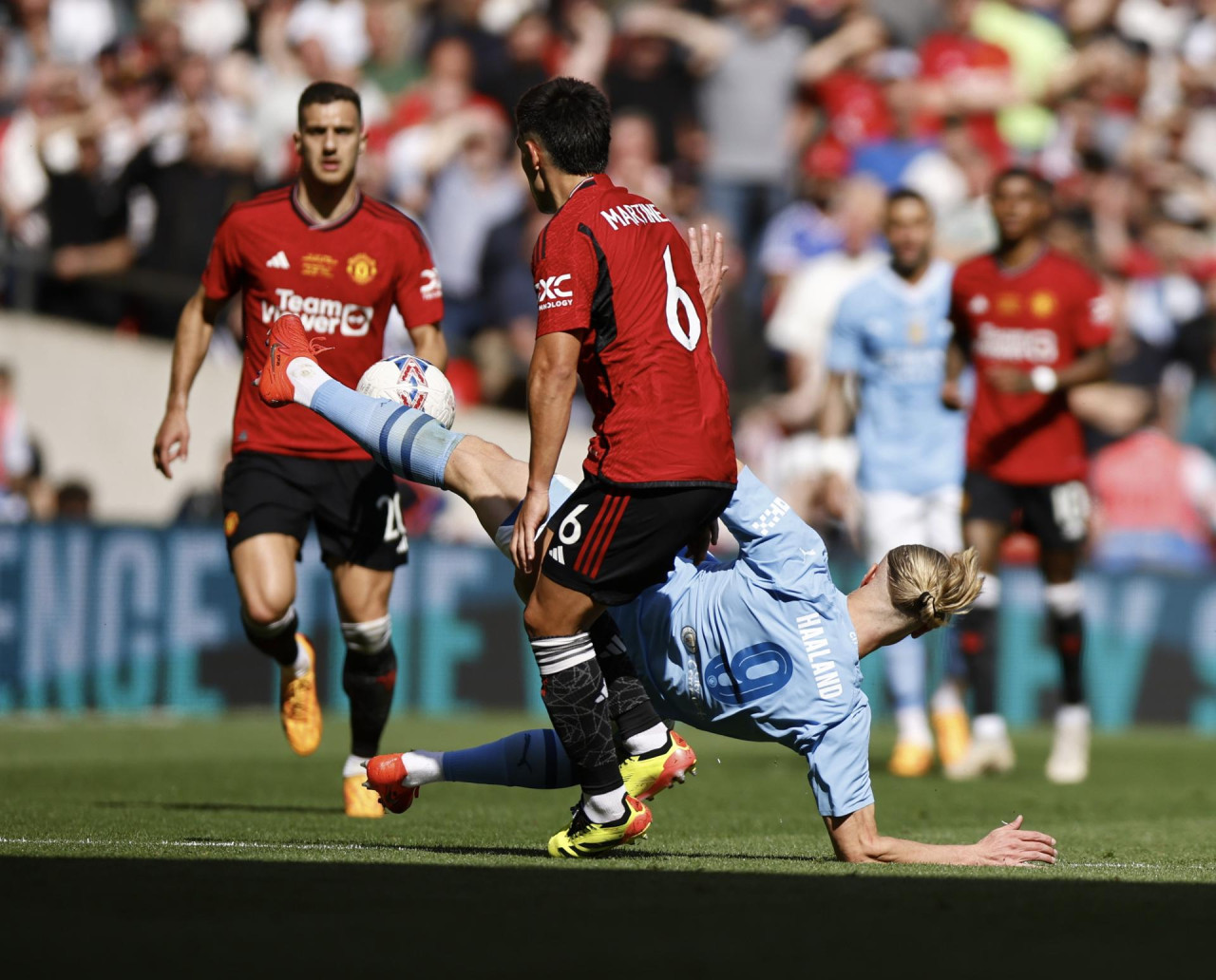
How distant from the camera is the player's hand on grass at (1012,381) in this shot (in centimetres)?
1050

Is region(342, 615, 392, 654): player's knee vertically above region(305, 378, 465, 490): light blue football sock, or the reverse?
region(305, 378, 465, 490): light blue football sock

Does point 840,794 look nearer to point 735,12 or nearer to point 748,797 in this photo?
point 748,797

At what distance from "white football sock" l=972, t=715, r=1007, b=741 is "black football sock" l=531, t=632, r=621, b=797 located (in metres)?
4.87

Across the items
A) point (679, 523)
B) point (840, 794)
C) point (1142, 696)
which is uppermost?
point (679, 523)

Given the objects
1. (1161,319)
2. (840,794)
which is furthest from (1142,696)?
(840,794)

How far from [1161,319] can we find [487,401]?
18.5 feet

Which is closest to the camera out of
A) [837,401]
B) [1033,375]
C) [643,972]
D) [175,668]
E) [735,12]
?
[643,972]

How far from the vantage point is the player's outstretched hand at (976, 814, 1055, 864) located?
6215 mm

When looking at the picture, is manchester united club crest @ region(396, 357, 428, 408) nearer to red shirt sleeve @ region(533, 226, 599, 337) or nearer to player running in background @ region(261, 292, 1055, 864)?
player running in background @ region(261, 292, 1055, 864)

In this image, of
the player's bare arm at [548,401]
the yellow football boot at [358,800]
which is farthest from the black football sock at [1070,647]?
the player's bare arm at [548,401]

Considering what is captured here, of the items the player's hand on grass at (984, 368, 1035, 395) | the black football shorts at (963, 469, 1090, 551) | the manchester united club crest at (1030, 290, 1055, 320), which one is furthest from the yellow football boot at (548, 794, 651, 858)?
the manchester united club crest at (1030, 290, 1055, 320)

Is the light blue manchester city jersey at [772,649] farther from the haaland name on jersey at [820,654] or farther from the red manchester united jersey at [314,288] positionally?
the red manchester united jersey at [314,288]

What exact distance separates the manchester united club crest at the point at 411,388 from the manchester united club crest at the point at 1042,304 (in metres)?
4.78

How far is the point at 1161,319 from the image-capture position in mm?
16188
